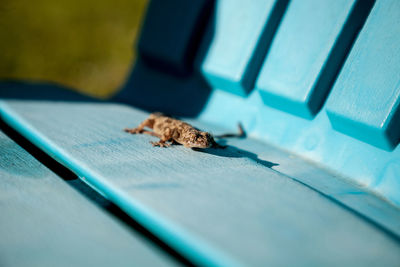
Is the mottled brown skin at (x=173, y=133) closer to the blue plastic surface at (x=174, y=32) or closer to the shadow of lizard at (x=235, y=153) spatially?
the shadow of lizard at (x=235, y=153)

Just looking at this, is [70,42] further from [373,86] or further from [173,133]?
[373,86]

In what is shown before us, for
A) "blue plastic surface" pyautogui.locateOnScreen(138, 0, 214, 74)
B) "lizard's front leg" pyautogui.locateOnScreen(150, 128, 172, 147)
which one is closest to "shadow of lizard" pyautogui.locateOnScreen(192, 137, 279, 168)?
"lizard's front leg" pyautogui.locateOnScreen(150, 128, 172, 147)

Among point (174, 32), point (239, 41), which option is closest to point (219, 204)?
point (239, 41)

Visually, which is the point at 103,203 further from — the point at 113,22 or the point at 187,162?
the point at 113,22

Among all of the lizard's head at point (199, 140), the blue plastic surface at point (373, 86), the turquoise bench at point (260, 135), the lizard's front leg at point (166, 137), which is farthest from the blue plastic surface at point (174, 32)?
the blue plastic surface at point (373, 86)

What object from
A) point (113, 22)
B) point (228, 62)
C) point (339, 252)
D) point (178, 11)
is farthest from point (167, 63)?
point (113, 22)

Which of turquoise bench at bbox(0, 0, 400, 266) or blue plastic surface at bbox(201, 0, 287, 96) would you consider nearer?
turquoise bench at bbox(0, 0, 400, 266)

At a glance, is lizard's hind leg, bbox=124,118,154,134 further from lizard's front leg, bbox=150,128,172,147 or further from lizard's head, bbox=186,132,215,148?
lizard's head, bbox=186,132,215,148
